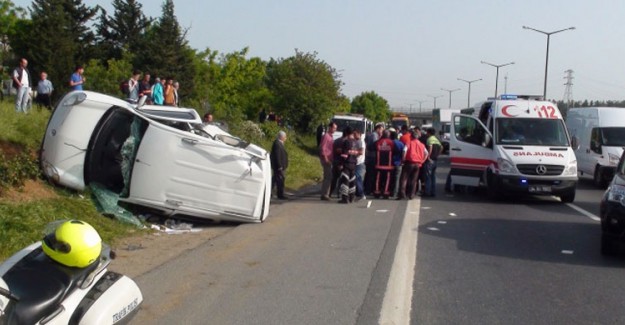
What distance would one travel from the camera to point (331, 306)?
702 centimetres

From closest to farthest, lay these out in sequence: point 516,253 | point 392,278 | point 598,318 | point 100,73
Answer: point 598,318 → point 392,278 → point 516,253 → point 100,73

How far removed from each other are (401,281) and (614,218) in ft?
11.6

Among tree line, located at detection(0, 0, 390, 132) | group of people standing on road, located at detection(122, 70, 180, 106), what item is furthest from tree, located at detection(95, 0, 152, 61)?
group of people standing on road, located at detection(122, 70, 180, 106)

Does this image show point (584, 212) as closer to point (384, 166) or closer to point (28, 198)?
point (384, 166)

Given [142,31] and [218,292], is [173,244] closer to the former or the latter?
[218,292]

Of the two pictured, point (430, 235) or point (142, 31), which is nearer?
point (430, 235)

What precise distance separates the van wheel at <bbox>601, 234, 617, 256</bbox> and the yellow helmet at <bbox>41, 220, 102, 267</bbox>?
752 cm

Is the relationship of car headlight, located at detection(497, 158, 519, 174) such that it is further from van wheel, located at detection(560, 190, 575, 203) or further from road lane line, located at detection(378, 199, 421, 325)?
road lane line, located at detection(378, 199, 421, 325)

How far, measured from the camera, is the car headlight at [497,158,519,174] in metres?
17.0

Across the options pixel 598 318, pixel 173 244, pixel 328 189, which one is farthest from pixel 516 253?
pixel 328 189

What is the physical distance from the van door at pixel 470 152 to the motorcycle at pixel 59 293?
13.7 meters

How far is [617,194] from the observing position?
9.99 meters

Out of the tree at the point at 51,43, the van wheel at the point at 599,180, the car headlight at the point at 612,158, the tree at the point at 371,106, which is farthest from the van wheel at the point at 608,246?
the tree at the point at 371,106

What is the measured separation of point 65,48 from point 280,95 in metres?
21.5
